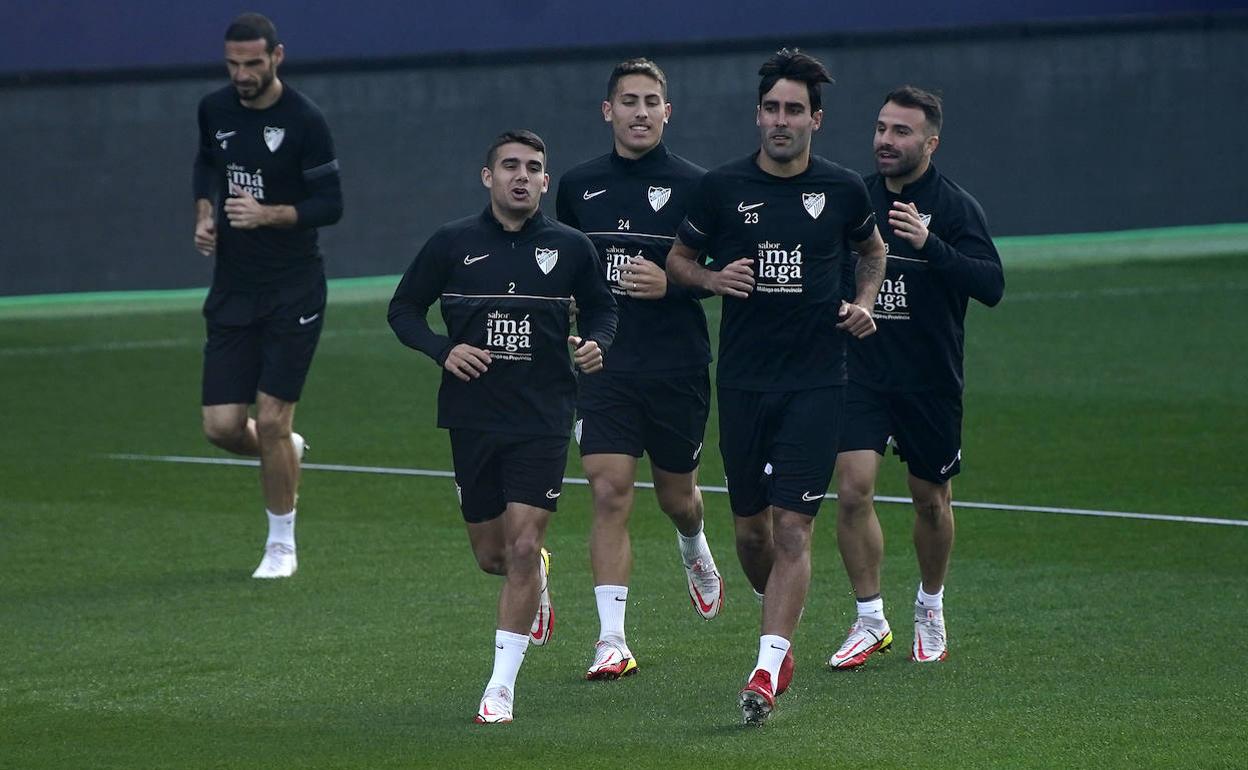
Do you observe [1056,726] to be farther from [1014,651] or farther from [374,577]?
[374,577]

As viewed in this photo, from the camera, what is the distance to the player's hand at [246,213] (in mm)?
10570

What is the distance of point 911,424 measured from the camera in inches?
347

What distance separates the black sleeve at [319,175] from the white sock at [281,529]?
1476 mm

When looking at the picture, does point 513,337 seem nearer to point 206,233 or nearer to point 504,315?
point 504,315

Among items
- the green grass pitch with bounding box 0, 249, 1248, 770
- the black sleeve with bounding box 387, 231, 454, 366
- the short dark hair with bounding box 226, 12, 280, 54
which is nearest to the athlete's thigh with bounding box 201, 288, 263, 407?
the green grass pitch with bounding box 0, 249, 1248, 770

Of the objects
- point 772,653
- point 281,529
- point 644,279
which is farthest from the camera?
point 281,529

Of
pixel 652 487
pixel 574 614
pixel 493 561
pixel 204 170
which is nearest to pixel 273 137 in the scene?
pixel 204 170

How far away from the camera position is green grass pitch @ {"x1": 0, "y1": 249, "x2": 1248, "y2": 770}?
24.0 feet

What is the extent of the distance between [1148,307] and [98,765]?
16038 millimetres

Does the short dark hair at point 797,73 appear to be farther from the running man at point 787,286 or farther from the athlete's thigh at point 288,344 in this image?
the athlete's thigh at point 288,344

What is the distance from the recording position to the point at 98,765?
708cm

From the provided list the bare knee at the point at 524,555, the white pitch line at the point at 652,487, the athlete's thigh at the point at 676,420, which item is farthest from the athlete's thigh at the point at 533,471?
the white pitch line at the point at 652,487

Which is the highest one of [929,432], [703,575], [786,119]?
[786,119]

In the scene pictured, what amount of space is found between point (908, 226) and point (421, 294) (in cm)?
189
